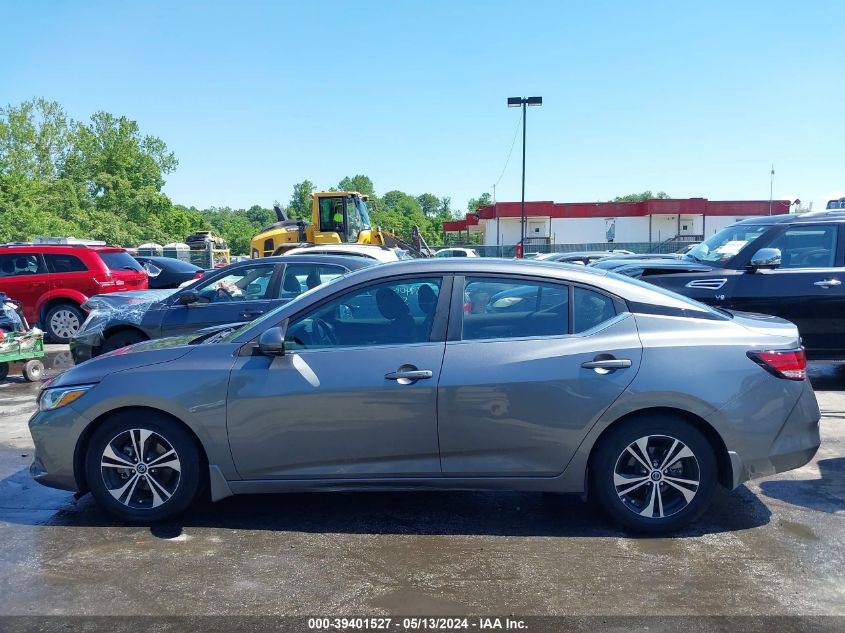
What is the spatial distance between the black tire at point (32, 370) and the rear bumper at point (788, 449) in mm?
9239

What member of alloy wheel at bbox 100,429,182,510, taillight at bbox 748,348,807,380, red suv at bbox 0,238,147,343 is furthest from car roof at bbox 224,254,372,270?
red suv at bbox 0,238,147,343

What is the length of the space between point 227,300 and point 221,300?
7 cm

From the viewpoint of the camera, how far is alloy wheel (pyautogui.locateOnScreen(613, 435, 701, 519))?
404cm

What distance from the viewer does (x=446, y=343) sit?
4.14 metres

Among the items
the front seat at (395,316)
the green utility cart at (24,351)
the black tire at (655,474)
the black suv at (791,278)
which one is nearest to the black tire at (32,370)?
the green utility cart at (24,351)

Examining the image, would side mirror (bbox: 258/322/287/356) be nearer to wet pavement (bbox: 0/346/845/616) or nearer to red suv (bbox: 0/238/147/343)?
wet pavement (bbox: 0/346/845/616)

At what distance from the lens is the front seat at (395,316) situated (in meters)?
4.22

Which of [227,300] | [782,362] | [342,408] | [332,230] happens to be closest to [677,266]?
[782,362]

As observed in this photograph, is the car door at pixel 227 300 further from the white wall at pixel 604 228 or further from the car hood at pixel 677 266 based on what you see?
the white wall at pixel 604 228

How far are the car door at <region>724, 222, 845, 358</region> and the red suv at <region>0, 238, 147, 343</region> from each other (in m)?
11.2

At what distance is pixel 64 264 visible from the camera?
44.2ft

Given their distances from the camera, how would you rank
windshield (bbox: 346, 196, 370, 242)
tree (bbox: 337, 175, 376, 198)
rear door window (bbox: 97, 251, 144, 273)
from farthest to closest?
tree (bbox: 337, 175, 376, 198), windshield (bbox: 346, 196, 370, 242), rear door window (bbox: 97, 251, 144, 273)

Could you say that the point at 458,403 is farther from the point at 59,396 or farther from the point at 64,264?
the point at 64,264

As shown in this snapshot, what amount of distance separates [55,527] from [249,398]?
60.8 inches
